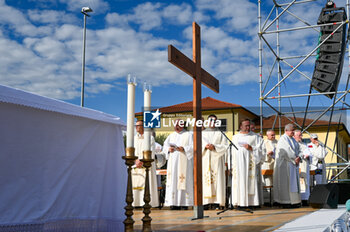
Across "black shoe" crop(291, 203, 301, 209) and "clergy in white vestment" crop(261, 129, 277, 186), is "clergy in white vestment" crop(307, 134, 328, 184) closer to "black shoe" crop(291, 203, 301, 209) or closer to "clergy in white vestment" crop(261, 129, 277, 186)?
"clergy in white vestment" crop(261, 129, 277, 186)

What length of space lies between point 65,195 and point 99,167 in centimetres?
48

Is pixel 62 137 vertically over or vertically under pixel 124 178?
over

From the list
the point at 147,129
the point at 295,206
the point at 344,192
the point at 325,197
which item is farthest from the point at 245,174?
the point at 147,129

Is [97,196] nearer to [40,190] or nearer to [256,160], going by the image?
[40,190]

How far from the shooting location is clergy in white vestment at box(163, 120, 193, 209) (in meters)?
8.38

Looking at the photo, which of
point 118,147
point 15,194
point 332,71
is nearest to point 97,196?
point 118,147

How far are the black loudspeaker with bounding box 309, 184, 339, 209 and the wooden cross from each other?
9.28 ft

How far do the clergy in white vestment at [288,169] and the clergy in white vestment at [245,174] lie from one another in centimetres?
94

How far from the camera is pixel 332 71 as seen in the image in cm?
1200

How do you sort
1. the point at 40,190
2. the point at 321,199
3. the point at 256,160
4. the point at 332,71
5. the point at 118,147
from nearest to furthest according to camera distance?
the point at 40,190
the point at 118,147
the point at 321,199
the point at 256,160
the point at 332,71

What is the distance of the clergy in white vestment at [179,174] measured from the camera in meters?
8.38

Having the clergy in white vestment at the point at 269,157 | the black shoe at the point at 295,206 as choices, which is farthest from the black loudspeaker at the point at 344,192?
the clergy in white vestment at the point at 269,157

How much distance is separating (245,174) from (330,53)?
6.16 meters

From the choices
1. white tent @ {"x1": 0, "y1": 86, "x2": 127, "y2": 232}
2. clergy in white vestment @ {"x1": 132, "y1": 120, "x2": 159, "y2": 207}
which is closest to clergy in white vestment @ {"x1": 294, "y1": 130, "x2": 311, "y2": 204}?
clergy in white vestment @ {"x1": 132, "y1": 120, "x2": 159, "y2": 207}
